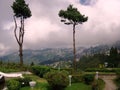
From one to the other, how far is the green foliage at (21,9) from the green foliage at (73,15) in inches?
261

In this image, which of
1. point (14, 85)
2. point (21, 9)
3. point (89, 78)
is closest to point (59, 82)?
point (14, 85)

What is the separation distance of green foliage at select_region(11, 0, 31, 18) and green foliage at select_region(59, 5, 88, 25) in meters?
6.64

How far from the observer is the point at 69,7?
2586 inches

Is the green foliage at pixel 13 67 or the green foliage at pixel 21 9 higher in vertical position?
the green foliage at pixel 21 9

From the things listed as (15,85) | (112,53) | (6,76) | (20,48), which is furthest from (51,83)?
(112,53)

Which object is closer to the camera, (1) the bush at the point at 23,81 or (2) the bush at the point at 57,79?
(2) the bush at the point at 57,79

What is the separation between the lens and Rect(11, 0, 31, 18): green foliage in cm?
6519

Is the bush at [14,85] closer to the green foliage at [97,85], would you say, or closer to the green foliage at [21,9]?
the green foliage at [97,85]

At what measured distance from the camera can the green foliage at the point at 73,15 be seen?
209ft

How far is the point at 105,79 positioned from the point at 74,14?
1677 cm

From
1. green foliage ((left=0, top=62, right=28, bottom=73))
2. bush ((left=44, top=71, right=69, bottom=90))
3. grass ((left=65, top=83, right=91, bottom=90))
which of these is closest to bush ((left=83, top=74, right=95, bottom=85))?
grass ((left=65, top=83, right=91, bottom=90))

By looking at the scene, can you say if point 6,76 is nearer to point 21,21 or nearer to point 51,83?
point 51,83

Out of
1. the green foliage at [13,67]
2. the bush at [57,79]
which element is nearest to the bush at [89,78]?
the bush at [57,79]

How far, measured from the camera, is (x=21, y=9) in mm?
65500
